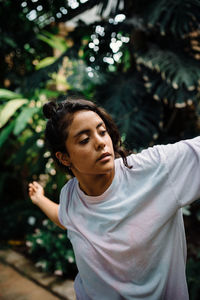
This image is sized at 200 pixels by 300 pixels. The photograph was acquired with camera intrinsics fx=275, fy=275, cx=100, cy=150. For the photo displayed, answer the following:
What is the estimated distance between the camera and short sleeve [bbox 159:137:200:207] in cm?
95

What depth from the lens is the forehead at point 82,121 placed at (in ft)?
3.46

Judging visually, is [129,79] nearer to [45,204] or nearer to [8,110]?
[8,110]

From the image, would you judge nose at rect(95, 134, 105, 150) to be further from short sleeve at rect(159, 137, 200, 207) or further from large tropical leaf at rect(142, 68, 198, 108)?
large tropical leaf at rect(142, 68, 198, 108)

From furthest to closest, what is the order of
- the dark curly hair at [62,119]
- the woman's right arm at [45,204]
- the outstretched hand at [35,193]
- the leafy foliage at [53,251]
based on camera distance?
the leafy foliage at [53,251] → the outstretched hand at [35,193] → the woman's right arm at [45,204] → the dark curly hair at [62,119]

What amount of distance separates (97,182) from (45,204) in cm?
42

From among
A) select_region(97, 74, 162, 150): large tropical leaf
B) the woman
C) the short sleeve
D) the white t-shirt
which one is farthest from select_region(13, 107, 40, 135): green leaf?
the short sleeve

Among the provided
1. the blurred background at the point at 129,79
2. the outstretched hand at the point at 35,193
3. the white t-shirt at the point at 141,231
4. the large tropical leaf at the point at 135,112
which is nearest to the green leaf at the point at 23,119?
the blurred background at the point at 129,79

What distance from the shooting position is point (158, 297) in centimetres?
104

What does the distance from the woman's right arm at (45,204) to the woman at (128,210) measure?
0.78ft

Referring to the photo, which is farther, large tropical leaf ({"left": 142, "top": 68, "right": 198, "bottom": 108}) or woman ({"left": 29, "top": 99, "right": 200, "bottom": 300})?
large tropical leaf ({"left": 142, "top": 68, "right": 198, "bottom": 108})

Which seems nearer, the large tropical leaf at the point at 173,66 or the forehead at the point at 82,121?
the forehead at the point at 82,121

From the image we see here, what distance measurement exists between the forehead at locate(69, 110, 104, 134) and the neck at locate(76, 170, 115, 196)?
20 centimetres

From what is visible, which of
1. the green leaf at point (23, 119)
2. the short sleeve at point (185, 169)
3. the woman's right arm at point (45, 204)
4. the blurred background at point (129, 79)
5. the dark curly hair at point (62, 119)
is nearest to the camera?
the short sleeve at point (185, 169)

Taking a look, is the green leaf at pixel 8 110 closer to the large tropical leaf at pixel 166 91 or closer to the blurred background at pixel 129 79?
the blurred background at pixel 129 79
